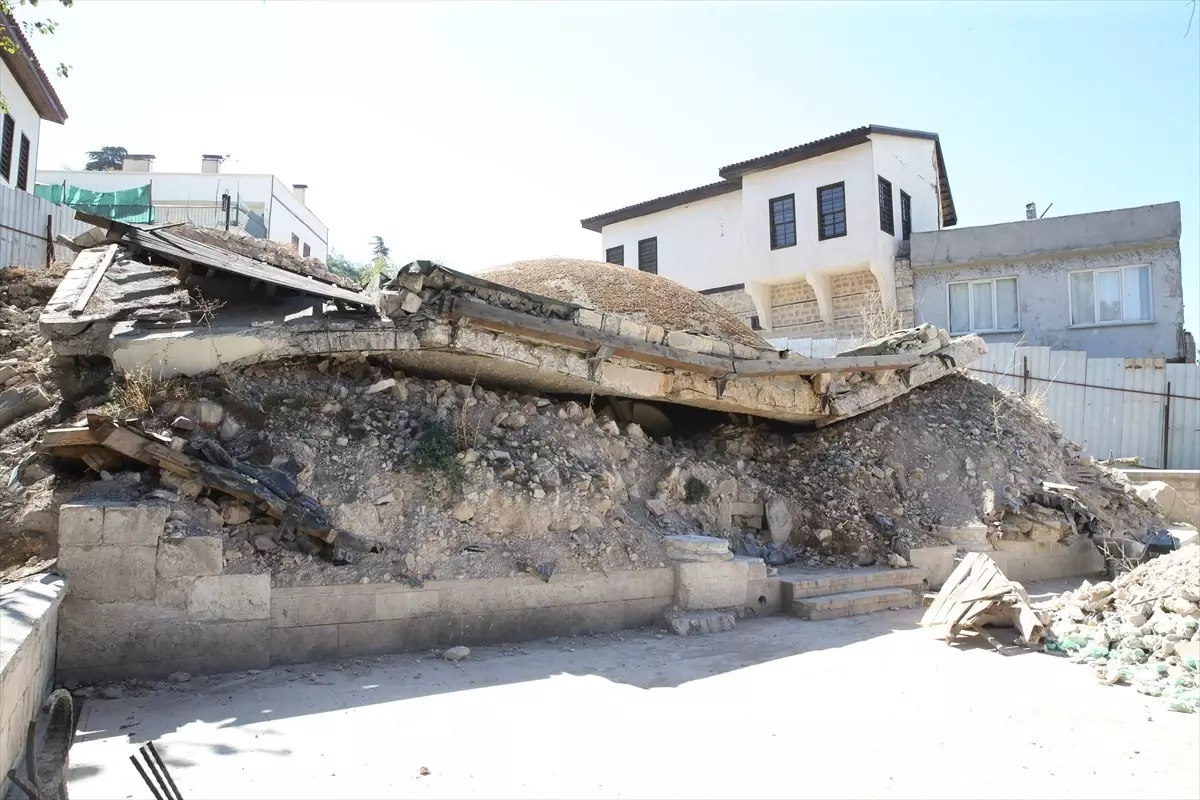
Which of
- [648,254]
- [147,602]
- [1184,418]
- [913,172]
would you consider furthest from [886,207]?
[147,602]

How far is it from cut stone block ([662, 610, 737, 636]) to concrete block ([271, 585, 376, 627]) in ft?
8.38

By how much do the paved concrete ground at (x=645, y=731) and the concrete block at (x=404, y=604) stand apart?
1.27 feet

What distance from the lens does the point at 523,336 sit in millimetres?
7035

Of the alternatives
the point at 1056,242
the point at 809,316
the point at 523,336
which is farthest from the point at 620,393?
the point at 1056,242

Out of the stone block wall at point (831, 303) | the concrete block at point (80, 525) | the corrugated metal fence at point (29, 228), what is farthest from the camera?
the stone block wall at point (831, 303)

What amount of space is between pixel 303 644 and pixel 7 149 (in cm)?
1547

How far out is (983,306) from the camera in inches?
682

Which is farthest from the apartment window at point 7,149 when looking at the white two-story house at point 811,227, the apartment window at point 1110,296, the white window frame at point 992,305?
the apartment window at point 1110,296

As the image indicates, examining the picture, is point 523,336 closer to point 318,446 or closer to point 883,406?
point 318,446

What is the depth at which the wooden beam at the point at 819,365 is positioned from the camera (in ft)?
28.0

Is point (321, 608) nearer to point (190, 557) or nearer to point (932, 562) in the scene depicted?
point (190, 557)

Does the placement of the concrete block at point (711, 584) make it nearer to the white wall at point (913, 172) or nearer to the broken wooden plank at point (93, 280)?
the broken wooden plank at point (93, 280)

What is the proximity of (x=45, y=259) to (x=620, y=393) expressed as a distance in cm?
932

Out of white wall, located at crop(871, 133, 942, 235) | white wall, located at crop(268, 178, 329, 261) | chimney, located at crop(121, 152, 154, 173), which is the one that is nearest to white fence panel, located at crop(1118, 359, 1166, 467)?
white wall, located at crop(871, 133, 942, 235)
